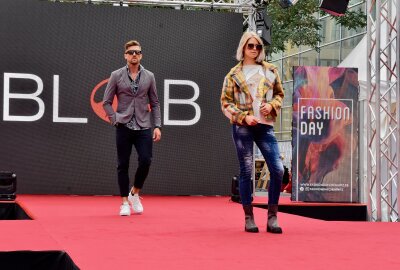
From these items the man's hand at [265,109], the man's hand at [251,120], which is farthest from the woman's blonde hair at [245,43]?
the man's hand at [251,120]

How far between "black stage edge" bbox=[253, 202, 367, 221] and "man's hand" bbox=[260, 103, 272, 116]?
4.87 meters

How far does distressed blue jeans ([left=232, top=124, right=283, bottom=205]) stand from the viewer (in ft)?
18.6

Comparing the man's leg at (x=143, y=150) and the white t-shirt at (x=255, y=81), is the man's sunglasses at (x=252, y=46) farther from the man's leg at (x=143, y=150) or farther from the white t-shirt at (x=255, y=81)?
the man's leg at (x=143, y=150)

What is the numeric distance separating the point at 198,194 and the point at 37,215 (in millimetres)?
4290

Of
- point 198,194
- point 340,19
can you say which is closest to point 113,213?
point 198,194

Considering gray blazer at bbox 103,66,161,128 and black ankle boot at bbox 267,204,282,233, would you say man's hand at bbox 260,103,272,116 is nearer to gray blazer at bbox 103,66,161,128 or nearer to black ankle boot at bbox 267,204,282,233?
black ankle boot at bbox 267,204,282,233

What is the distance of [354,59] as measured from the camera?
13430 millimetres

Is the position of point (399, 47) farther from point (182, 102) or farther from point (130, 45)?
point (182, 102)

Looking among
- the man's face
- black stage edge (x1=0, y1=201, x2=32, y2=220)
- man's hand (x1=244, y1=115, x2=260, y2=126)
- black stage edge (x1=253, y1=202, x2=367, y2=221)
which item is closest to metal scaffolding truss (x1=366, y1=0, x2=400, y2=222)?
black stage edge (x1=253, y1=202, x2=367, y2=221)

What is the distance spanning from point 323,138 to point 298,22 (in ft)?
29.8

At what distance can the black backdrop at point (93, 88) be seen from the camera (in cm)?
1122

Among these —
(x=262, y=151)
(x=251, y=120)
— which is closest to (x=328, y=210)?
(x=262, y=151)

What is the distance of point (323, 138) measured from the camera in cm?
1084

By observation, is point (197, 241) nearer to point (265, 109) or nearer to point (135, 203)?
point (265, 109)
